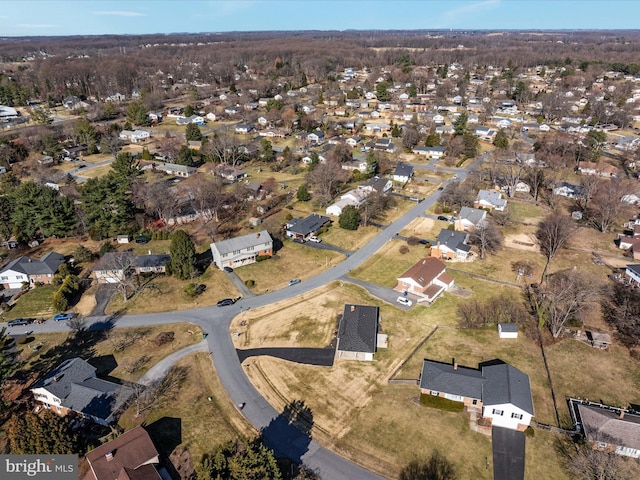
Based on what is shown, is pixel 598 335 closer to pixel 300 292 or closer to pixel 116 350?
pixel 300 292

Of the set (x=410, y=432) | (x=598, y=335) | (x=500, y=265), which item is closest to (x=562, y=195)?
(x=500, y=265)

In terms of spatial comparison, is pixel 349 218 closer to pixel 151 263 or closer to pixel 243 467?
pixel 151 263


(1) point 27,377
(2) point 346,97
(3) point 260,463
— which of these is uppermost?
(2) point 346,97

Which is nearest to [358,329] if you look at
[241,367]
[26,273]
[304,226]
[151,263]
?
[241,367]

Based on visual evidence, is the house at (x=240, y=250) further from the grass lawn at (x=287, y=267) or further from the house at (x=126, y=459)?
the house at (x=126, y=459)

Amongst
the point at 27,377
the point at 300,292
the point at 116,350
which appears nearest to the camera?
the point at 27,377

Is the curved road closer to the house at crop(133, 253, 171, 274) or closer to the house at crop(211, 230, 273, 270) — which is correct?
the house at crop(211, 230, 273, 270)
